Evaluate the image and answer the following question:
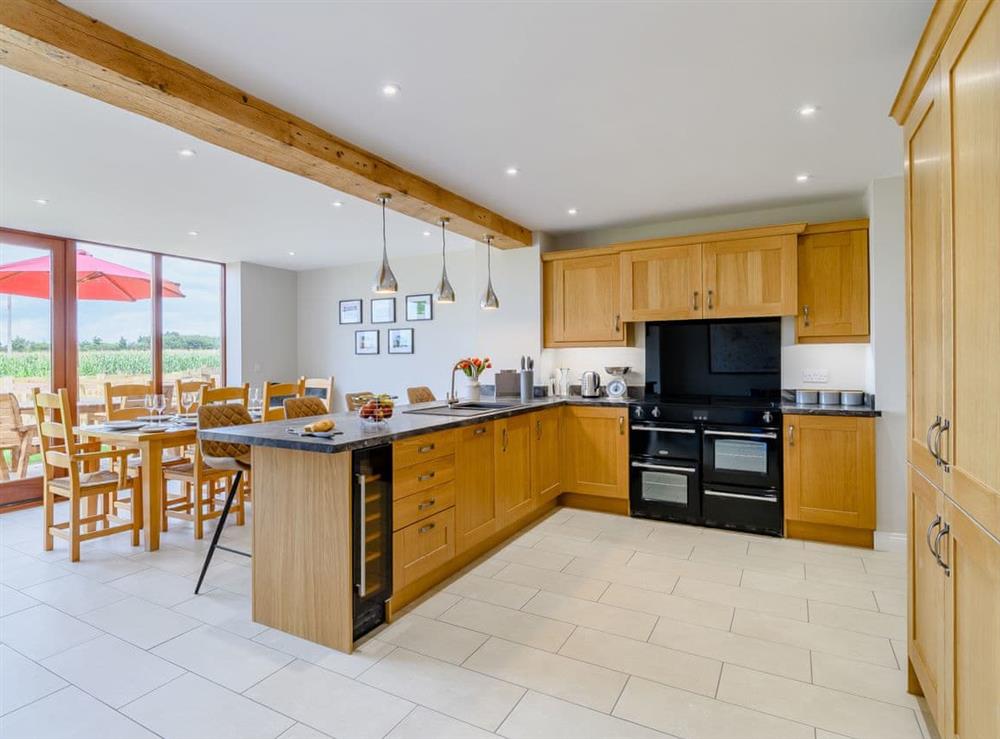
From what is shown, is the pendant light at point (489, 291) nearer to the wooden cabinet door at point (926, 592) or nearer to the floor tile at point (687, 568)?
the floor tile at point (687, 568)

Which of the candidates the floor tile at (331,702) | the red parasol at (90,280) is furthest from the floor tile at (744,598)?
the red parasol at (90,280)

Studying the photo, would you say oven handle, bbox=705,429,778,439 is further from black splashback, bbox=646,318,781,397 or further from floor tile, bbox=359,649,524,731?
floor tile, bbox=359,649,524,731

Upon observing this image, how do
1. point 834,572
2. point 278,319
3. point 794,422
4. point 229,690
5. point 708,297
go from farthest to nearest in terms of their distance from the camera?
point 278,319
point 708,297
point 794,422
point 834,572
point 229,690

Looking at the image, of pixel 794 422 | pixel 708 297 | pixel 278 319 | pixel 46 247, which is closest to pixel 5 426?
pixel 46 247

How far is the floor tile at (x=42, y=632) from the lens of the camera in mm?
2361

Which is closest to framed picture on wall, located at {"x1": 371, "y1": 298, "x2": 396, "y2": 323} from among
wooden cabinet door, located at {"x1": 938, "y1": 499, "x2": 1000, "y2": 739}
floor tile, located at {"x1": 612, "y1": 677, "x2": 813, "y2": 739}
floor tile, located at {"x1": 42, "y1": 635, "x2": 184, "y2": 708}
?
floor tile, located at {"x1": 42, "y1": 635, "x2": 184, "y2": 708}

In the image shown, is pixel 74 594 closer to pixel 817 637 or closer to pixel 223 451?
pixel 223 451

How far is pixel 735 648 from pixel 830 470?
1.92 meters

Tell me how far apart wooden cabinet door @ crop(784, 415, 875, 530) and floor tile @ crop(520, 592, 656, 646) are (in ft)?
6.00

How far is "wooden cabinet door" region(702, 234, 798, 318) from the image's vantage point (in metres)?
4.04

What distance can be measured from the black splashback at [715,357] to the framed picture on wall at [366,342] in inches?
149

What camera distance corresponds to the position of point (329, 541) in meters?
2.36

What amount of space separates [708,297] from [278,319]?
18.7 feet

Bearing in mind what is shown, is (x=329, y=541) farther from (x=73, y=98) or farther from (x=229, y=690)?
(x=73, y=98)
